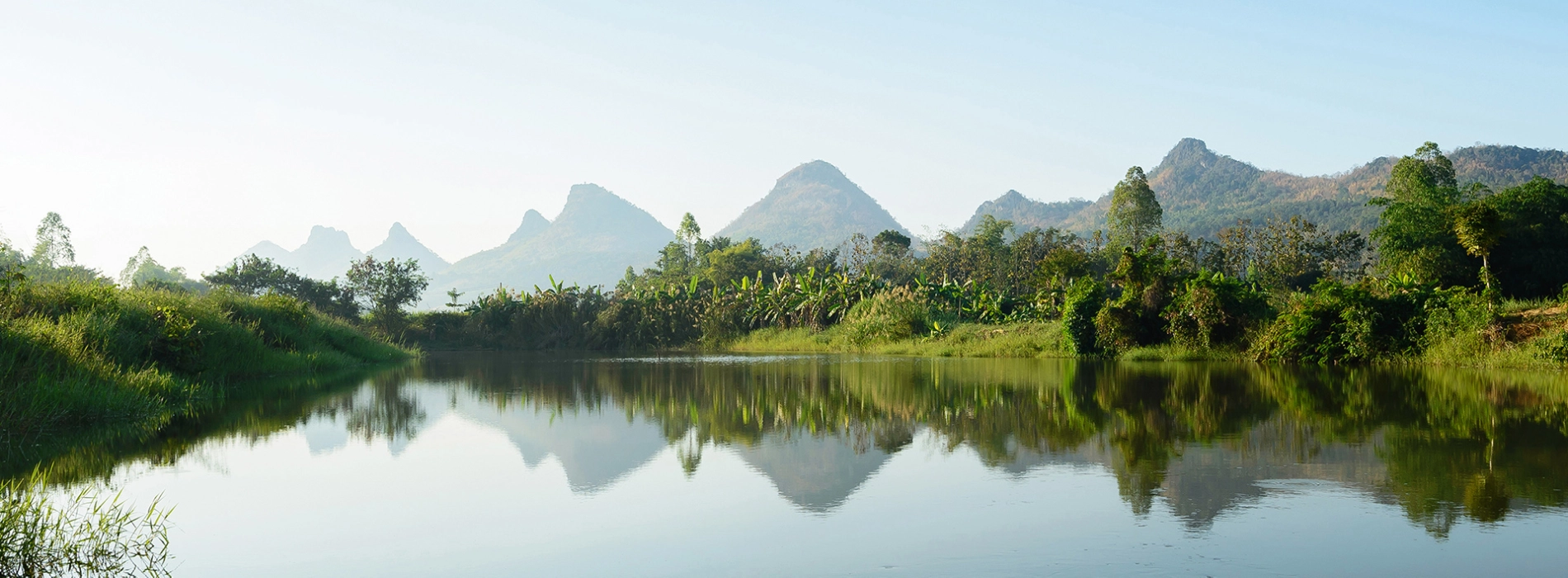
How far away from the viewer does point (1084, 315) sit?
83.0ft

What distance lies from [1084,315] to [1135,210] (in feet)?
83.3

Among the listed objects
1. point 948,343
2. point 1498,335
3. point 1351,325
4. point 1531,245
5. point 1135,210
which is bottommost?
point 948,343

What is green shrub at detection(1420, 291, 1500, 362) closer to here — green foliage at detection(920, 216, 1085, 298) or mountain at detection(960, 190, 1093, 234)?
green foliage at detection(920, 216, 1085, 298)

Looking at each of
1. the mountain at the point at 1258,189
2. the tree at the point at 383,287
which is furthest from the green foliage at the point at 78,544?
the mountain at the point at 1258,189

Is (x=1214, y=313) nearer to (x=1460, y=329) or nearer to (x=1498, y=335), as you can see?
(x=1460, y=329)

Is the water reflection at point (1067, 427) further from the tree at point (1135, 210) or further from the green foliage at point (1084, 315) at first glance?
the tree at point (1135, 210)

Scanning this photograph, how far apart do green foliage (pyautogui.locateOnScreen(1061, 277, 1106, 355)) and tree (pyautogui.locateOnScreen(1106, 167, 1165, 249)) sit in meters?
23.3

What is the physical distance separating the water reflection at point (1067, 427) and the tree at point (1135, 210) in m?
30.7

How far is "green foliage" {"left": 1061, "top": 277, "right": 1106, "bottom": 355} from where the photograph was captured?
2527 centimetres

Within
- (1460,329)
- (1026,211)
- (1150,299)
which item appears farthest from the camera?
(1026,211)

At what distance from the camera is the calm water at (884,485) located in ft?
16.3

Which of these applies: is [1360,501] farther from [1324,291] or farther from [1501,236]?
[1501,236]

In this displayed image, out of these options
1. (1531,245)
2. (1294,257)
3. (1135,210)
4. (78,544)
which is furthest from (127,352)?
(1135,210)

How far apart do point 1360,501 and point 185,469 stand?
8.22 meters
